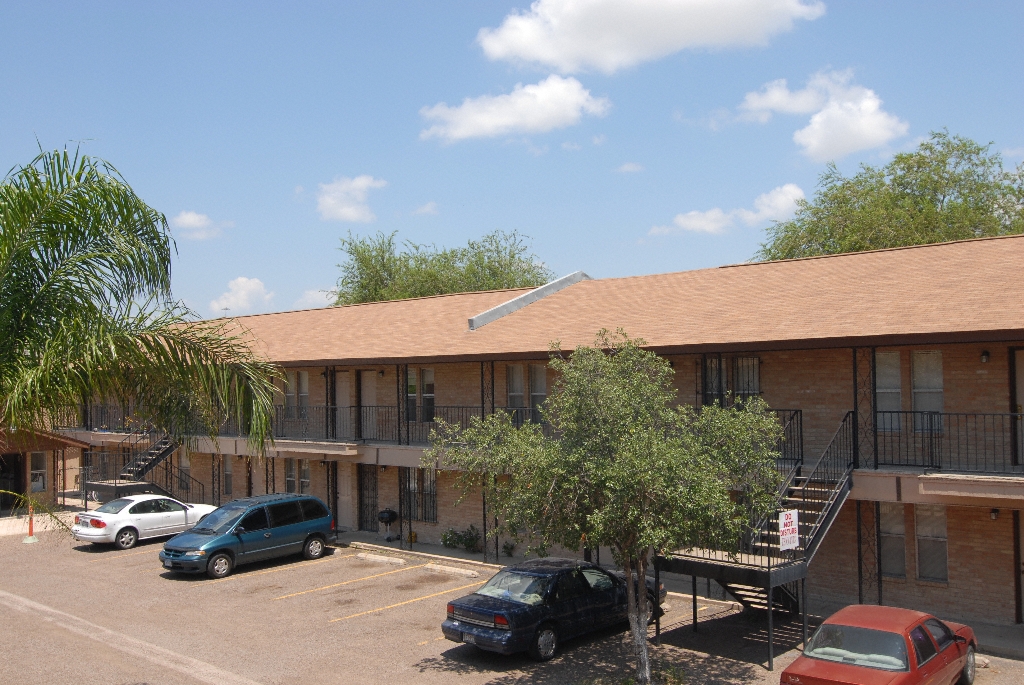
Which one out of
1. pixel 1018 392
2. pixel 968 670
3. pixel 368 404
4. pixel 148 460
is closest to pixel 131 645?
pixel 368 404

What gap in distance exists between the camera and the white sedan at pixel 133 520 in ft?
76.6

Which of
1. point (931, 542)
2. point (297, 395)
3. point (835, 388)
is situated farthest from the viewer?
point (297, 395)

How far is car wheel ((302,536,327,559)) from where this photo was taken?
21672 millimetres

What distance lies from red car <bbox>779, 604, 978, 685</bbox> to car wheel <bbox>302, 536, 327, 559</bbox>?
13.7 m

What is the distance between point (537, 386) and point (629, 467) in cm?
1035

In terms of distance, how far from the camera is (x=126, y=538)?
2375cm

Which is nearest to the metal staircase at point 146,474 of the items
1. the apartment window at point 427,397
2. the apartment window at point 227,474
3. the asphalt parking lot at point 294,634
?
the apartment window at point 227,474

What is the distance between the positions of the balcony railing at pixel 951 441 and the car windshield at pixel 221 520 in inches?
547

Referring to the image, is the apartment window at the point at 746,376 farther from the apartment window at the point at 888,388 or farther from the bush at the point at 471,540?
the bush at the point at 471,540

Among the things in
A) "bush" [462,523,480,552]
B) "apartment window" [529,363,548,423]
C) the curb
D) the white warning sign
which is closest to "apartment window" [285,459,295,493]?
the curb

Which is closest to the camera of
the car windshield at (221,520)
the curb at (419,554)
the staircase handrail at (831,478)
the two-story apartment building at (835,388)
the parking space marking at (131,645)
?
the parking space marking at (131,645)

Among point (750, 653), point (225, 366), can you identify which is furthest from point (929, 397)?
point (225, 366)

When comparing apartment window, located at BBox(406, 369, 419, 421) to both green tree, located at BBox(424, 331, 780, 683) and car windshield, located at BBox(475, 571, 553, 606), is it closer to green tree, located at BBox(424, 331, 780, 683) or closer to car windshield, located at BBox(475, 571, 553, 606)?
car windshield, located at BBox(475, 571, 553, 606)

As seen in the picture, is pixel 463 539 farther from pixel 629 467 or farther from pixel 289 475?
pixel 629 467
